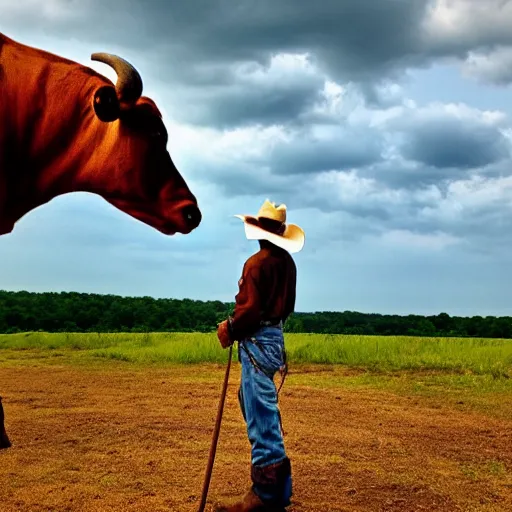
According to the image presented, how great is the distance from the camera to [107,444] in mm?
6926

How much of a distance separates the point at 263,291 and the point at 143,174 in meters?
1.21

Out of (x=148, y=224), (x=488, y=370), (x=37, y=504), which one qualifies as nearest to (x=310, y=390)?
(x=488, y=370)

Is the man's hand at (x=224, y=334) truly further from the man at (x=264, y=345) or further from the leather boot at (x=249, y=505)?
the leather boot at (x=249, y=505)

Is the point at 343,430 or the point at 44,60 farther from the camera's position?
the point at 343,430

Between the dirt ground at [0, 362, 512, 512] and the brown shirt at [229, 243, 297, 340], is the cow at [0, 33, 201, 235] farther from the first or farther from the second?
the dirt ground at [0, 362, 512, 512]

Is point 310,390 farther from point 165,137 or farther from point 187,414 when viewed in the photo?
point 165,137

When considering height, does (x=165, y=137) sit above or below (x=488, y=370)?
above

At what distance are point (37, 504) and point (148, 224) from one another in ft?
8.68

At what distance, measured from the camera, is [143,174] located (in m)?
3.77

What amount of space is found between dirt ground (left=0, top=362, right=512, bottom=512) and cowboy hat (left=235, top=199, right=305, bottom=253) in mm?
2030

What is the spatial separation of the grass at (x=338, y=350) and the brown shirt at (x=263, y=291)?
338 inches

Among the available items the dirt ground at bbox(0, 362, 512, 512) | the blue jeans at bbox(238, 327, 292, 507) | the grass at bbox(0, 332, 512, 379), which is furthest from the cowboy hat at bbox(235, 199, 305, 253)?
the grass at bbox(0, 332, 512, 379)

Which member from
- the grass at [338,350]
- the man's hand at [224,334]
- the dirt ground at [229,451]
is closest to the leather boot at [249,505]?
the dirt ground at [229,451]

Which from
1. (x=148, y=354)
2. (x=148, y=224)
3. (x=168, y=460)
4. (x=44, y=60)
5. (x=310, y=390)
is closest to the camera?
(x=148, y=224)
